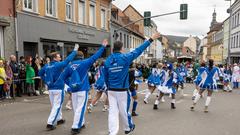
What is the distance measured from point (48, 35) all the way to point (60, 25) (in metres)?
1.69

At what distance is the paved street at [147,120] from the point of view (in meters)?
7.03

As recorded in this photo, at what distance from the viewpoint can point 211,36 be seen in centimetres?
10769

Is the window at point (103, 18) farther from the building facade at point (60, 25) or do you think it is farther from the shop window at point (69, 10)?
the shop window at point (69, 10)

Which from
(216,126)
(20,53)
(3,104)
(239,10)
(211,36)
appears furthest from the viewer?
(211,36)

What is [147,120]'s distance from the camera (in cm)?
830

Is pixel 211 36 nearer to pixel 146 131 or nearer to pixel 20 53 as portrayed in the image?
pixel 20 53

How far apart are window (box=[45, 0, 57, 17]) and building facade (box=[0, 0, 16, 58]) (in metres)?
3.66

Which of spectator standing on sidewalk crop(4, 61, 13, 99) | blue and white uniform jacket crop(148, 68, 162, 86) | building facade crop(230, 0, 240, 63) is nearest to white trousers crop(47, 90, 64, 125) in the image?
blue and white uniform jacket crop(148, 68, 162, 86)

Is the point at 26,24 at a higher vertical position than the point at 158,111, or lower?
higher

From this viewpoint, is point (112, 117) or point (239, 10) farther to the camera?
point (239, 10)

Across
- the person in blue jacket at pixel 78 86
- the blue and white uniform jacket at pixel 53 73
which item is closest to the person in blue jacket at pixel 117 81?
the person in blue jacket at pixel 78 86

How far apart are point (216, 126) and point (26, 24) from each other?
41.1ft

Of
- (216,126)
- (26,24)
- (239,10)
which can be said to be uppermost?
(239,10)

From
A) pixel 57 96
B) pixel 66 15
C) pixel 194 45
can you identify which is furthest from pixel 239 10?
pixel 194 45
